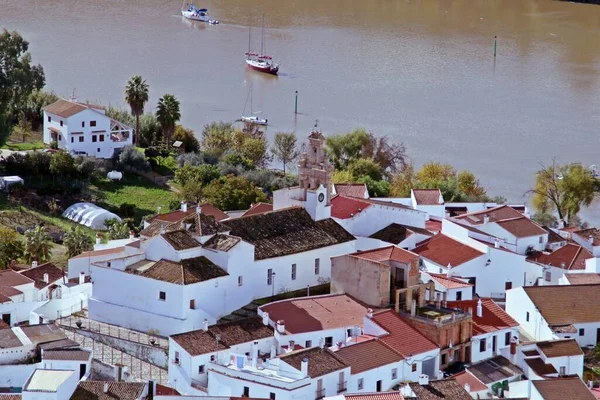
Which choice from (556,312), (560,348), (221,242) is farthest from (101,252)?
(560,348)

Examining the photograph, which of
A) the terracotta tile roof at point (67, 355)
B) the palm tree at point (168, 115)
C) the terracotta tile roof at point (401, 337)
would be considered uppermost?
the palm tree at point (168, 115)

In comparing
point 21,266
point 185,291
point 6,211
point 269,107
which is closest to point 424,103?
point 269,107

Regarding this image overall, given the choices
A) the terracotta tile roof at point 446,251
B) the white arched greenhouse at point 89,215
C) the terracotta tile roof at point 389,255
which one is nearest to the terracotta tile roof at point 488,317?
the terracotta tile roof at point 389,255

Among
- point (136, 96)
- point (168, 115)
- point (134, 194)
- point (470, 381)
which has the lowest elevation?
point (470, 381)

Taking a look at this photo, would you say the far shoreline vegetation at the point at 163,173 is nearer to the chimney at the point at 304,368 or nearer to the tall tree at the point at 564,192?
the tall tree at the point at 564,192

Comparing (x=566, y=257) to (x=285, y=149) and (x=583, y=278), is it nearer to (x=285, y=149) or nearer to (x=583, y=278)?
(x=583, y=278)
